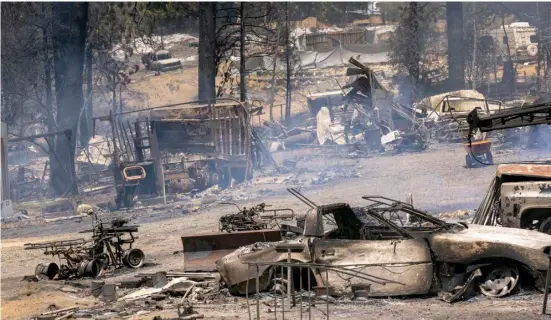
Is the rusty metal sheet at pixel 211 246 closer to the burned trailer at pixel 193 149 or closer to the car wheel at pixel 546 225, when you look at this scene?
the car wheel at pixel 546 225

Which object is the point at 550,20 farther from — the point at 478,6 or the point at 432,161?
the point at 432,161

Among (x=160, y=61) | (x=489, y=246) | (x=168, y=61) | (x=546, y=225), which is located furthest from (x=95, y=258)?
(x=168, y=61)

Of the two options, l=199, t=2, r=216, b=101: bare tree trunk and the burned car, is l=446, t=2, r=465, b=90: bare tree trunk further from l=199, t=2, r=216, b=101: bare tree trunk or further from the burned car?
the burned car

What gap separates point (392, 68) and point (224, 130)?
78.2 feet

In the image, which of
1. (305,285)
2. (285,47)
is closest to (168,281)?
(305,285)

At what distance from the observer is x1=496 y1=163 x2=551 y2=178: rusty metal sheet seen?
1556cm

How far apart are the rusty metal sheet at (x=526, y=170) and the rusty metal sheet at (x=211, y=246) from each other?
149 inches

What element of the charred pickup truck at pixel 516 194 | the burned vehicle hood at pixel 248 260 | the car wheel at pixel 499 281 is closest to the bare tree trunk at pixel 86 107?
the charred pickup truck at pixel 516 194

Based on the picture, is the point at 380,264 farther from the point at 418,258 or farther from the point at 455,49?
the point at 455,49

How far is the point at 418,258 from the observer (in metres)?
13.0

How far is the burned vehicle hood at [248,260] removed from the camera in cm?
1366

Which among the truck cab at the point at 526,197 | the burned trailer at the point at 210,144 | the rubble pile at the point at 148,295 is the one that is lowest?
the rubble pile at the point at 148,295

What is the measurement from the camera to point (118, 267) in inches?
733

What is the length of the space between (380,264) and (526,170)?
3977mm
